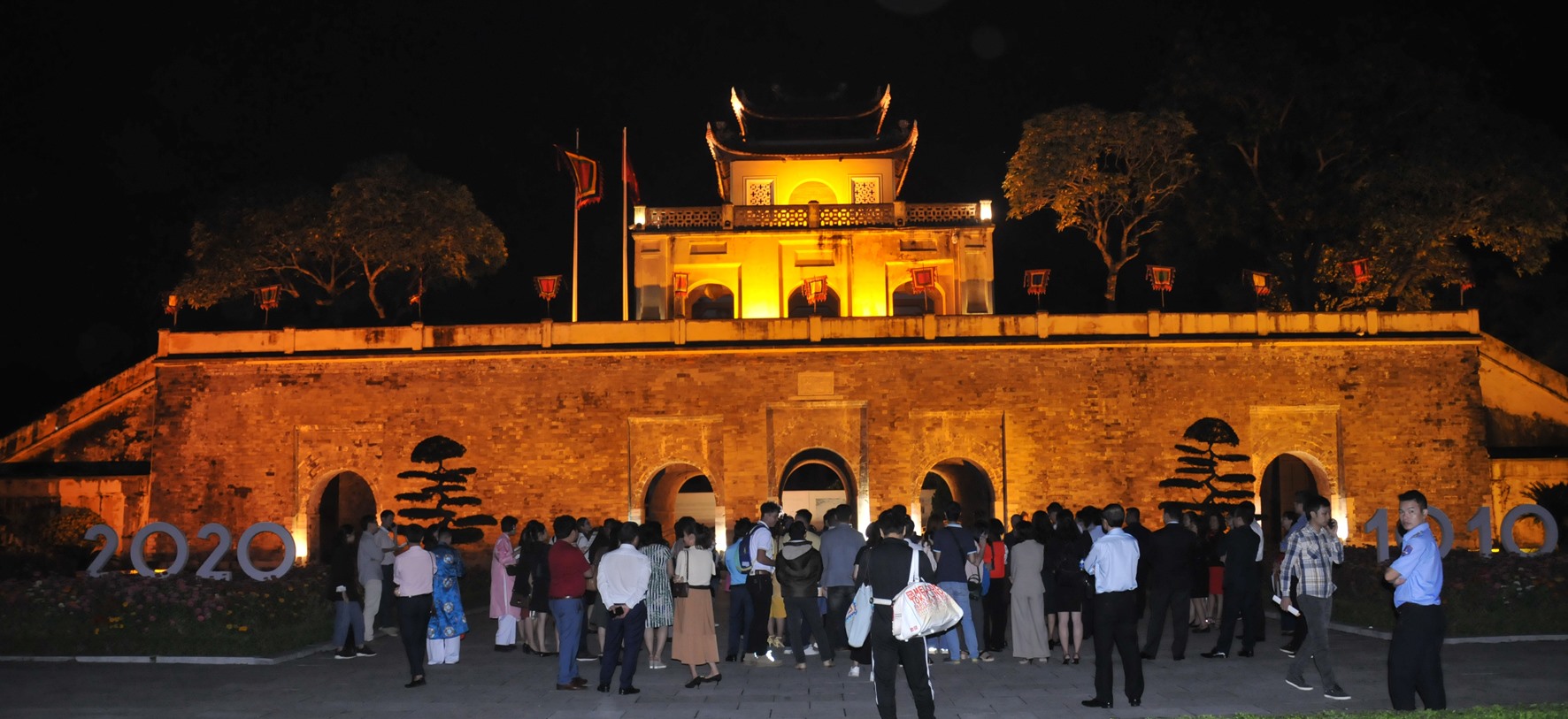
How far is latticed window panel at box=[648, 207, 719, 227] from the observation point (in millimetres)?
32219

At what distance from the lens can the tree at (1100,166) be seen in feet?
93.4

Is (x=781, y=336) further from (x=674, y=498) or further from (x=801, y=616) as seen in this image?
(x=801, y=616)

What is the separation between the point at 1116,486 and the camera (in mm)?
25828

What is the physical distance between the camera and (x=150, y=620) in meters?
12.8

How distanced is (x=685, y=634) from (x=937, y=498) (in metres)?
22.3

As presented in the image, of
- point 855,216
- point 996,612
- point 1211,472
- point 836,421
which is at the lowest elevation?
point 996,612


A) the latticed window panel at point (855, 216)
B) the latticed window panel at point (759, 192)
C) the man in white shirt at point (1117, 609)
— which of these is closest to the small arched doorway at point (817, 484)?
the latticed window panel at point (855, 216)

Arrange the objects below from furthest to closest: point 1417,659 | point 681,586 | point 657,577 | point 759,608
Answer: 1. point 759,608
2. point 681,586
3. point 657,577
4. point 1417,659

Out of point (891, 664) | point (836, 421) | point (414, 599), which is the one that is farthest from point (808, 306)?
point (891, 664)

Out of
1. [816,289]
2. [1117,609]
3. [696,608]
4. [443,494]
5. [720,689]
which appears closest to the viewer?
[1117,609]

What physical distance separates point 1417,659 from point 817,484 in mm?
25254

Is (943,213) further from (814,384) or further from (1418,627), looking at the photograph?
(1418,627)

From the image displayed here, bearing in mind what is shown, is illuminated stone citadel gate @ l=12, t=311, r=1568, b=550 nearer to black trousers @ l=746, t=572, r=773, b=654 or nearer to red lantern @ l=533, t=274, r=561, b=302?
red lantern @ l=533, t=274, r=561, b=302

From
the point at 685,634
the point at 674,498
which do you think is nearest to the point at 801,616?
the point at 685,634
